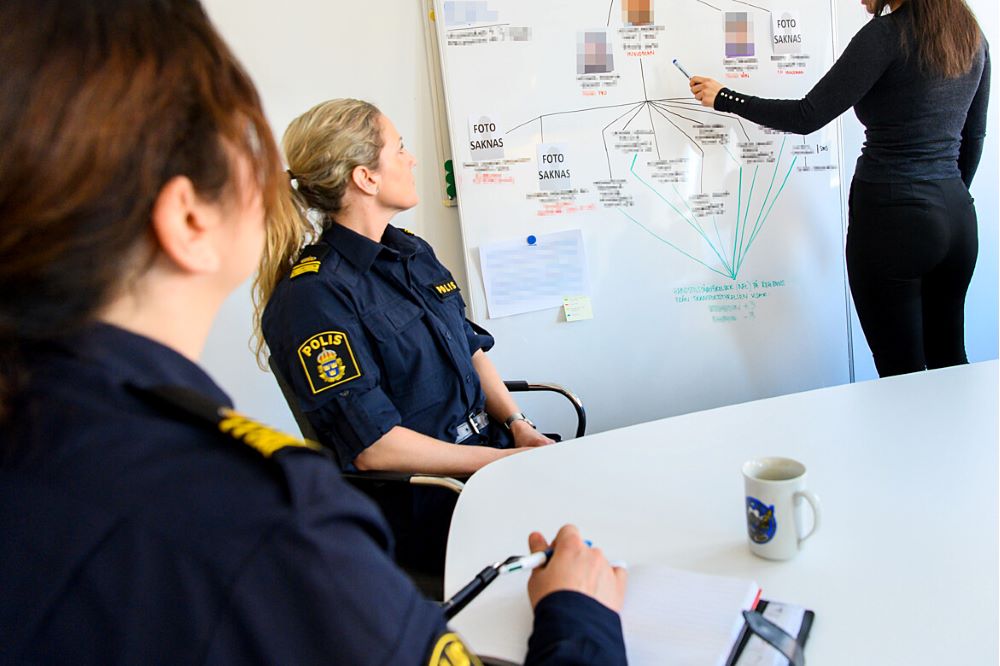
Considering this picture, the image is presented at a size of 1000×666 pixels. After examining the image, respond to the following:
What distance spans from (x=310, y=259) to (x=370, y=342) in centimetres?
22

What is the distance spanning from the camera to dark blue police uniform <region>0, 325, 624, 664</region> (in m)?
0.49

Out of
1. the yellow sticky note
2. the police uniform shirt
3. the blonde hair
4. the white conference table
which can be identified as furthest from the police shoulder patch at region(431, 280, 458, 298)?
the yellow sticky note

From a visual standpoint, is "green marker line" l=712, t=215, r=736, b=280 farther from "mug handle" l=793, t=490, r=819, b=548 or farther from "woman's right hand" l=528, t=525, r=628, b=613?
"woman's right hand" l=528, t=525, r=628, b=613

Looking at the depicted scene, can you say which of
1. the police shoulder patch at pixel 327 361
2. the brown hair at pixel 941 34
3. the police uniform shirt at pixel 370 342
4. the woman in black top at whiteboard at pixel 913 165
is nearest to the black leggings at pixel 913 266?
the woman in black top at whiteboard at pixel 913 165

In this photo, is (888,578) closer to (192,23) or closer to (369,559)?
(369,559)

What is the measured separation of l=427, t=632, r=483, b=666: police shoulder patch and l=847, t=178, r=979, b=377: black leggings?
1.91 metres

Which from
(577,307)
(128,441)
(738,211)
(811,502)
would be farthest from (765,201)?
(128,441)

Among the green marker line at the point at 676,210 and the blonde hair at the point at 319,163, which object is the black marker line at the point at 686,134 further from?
the blonde hair at the point at 319,163

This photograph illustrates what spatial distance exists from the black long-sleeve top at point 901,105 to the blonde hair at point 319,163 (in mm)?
1280

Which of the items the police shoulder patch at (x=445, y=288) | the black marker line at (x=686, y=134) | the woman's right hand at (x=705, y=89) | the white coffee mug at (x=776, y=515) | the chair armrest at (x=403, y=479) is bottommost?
the chair armrest at (x=403, y=479)

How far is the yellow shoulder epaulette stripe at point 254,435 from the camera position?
0.53 m

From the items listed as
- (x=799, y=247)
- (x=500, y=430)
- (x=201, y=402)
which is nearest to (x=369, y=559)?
(x=201, y=402)

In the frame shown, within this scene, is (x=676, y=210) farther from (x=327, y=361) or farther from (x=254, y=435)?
(x=254, y=435)

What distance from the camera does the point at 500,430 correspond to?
193 centimetres
